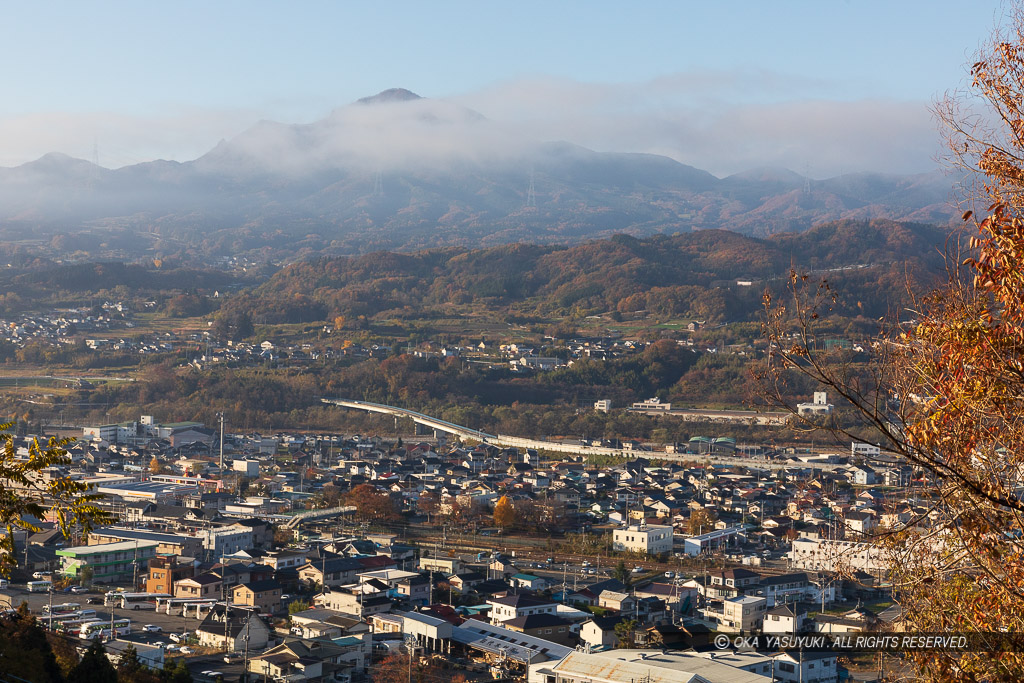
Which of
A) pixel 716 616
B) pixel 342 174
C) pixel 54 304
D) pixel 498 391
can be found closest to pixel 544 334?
pixel 498 391

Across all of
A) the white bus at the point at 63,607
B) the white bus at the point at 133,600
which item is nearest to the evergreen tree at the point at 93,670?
the white bus at the point at 63,607

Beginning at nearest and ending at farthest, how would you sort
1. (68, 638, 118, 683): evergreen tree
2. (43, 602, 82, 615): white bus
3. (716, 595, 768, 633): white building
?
(68, 638, 118, 683): evergreen tree → (43, 602, 82, 615): white bus → (716, 595, 768, 633): white building

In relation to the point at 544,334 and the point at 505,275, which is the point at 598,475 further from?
the point at 505,275

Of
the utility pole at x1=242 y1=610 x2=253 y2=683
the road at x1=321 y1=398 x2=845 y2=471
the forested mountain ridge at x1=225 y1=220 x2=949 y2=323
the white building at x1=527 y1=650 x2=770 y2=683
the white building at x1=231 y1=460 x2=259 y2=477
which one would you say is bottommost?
the road at x1=321 y1=398 x2=845 y2=471

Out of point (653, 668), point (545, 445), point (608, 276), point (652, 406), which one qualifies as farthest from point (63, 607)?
point (608, 276)

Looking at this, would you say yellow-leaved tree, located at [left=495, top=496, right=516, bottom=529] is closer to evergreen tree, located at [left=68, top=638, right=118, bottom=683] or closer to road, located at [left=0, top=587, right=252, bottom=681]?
road, located at [left=0, top=587, right=252, bottom=681]

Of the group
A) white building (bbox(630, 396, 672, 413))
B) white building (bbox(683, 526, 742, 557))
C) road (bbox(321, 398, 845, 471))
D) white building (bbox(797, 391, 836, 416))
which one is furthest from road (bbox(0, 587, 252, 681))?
white building (bbox(630, 396, 672, 413))

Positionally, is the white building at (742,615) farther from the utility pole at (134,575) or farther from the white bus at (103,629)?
the utility pole at (134,575)
